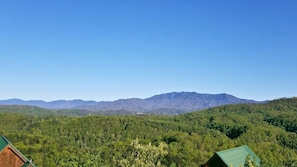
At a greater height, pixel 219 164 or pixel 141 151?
pixel 141 151

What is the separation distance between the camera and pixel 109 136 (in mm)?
137625

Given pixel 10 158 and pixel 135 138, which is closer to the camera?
pixel 10 158

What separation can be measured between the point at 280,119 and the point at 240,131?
121 ft

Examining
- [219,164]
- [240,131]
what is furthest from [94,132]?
[219,164]

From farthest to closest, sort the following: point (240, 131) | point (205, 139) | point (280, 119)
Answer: point (280, 119)
point (240, 131)
point (205, 139)

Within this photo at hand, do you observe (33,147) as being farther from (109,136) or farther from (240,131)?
(240,131)

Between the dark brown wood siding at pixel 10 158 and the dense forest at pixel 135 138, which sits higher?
the dark brown wood siding at pixel 10 158

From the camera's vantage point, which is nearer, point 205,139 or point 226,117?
point 205,139

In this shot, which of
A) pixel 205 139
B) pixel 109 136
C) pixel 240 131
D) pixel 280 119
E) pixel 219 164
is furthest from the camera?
pixel 280 119

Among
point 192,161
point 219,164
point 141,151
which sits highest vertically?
point 141,151

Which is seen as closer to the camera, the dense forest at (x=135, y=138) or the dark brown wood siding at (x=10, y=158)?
the dark brown wood siding at (x=10, y=158)

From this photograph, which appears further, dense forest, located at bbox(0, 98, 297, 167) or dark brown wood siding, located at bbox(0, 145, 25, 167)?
dense forest, located at bbox(0, 98, 297, 167)

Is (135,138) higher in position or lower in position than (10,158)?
lower

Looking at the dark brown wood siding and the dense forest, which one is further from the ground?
the dark brown wood siding
